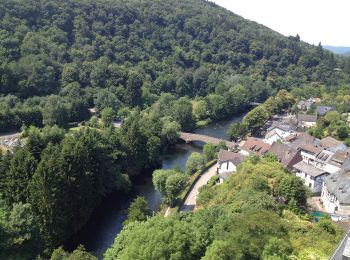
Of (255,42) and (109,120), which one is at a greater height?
(255,42)

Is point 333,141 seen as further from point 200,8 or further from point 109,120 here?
point 200,8

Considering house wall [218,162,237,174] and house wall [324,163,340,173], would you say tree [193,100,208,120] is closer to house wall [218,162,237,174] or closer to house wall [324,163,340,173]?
house wall [218,162,237,174]

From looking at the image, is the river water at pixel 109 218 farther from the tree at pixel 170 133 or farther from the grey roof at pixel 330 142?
the grey roof at pixel 330 142

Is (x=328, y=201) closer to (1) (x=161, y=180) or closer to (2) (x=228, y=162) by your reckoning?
(2) (x=228, y=162)

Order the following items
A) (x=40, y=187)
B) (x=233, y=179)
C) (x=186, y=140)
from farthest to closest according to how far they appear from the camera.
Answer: (x=186, y=140) → (x=233, y=179) → (x=40, y=187)

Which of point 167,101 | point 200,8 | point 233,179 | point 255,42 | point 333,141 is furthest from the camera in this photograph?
point 200,8

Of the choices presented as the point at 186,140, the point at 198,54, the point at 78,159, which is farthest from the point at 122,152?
the point at 198,54
